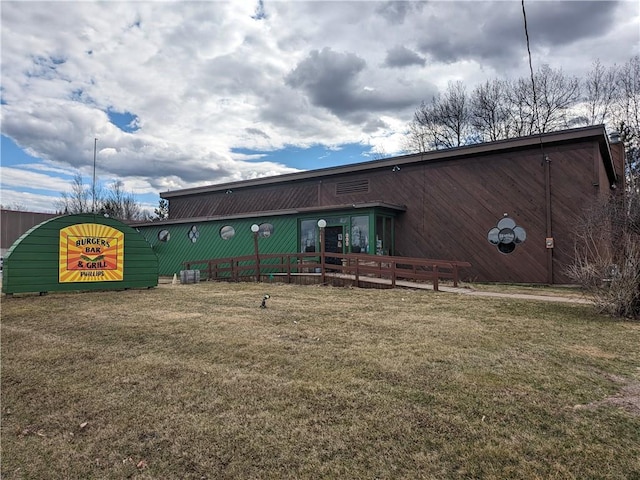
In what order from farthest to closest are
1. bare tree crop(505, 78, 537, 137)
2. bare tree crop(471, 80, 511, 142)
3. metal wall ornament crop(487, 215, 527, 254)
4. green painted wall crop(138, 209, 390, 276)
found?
bare tree crop(471, 80, 511, 142), bare tree crop(505, 78, 537, 137), green painted wall crop(138, 209, 390, 276), metal wall ornament crop(487, 215, 527, 254)

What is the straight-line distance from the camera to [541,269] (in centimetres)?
1184

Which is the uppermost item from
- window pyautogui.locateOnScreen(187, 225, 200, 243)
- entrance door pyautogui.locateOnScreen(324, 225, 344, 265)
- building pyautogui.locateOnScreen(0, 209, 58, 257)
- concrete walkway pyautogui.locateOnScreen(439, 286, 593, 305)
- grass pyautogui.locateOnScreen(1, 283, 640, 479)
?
building pyautogui.locateOnScreen(0, 209, 58, 257)

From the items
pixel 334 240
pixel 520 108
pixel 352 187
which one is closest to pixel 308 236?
pixel 334 240

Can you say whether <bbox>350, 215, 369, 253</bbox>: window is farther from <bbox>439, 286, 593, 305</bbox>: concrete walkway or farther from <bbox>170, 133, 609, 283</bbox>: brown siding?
<bbox>439, 286, 593, 305</bbox>: concrete walkway

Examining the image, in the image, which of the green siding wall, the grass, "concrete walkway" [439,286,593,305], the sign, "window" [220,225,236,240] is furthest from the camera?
"window" [220,225,236,240]

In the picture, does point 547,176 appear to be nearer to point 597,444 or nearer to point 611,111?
point 597,444

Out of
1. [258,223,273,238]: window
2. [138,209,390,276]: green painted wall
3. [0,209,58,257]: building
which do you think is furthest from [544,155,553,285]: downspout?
[0,209,58,257]: building

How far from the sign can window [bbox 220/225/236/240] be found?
22.6 feet

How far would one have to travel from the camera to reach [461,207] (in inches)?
520

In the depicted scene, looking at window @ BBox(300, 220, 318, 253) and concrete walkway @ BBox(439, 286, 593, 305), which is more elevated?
window @ BBox(300, 220, 318, 253)

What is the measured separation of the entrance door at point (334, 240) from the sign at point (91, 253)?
6.99 m

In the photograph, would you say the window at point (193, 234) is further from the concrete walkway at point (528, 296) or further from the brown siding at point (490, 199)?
the concrete walkway at point (528, 296)

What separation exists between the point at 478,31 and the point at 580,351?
534 centimetres

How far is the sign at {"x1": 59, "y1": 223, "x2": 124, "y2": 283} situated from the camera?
29.5 ft
